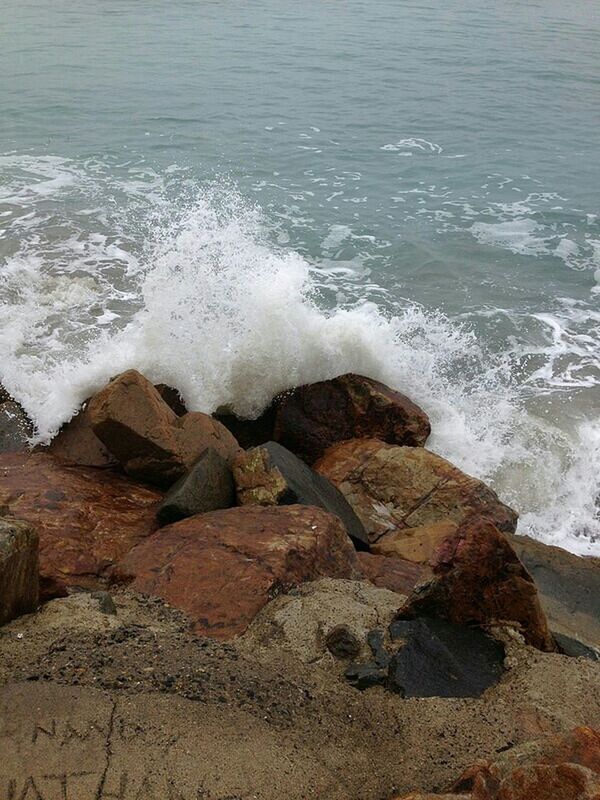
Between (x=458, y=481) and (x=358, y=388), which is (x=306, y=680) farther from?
(x=358, y=388)

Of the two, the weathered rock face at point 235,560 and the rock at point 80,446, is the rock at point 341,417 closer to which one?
the rock at point 80,446

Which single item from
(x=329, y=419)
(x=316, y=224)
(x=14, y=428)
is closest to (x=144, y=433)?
(x=14, y=428)

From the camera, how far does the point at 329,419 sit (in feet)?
21.1

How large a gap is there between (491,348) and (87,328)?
3.91 m

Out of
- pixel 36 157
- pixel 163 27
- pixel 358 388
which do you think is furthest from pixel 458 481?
pixel 163 27

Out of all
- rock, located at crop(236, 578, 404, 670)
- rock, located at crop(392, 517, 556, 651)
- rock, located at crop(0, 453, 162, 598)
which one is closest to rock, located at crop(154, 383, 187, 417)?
rock, located at crop(0, 453, 162, 598)

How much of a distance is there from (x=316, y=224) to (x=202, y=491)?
24.5 feet

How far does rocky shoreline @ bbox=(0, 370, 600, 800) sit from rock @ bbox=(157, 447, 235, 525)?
0.01 m

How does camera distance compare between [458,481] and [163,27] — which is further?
[163,27]

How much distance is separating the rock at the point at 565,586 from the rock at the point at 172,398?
8.20 feet

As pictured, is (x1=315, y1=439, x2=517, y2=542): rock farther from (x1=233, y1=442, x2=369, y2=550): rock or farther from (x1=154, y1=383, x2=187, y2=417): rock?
(x1=154, y1=383, x2=187, y2=417): rock

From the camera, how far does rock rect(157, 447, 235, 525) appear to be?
4.55m

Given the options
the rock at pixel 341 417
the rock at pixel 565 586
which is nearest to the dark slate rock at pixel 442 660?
the rock at pixel 565 586

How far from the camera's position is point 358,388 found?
654 cm
